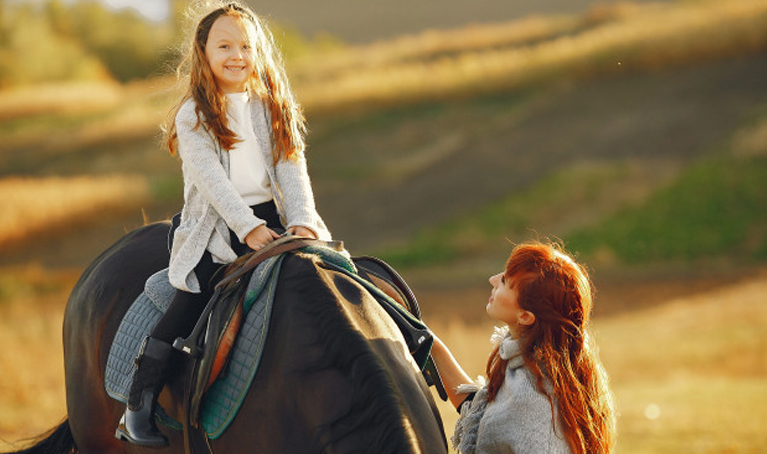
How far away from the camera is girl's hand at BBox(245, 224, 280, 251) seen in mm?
2941

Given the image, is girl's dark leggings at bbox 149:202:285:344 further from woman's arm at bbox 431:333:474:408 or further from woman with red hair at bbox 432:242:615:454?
woman with red hair at bbox 432:242:615:454

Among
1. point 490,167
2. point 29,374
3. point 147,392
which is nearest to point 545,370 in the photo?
point 147,392

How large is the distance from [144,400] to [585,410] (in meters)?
1.45

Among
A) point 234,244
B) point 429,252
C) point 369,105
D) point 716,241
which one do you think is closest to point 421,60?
point 369,105

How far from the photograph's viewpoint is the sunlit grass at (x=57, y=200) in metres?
18.5

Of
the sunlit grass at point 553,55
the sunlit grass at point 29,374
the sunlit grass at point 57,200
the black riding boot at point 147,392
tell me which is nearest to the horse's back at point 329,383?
the black riding boot at point 147,392

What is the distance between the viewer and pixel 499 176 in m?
21.7

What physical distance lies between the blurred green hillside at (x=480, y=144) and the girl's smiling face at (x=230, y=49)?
13933 millimetres

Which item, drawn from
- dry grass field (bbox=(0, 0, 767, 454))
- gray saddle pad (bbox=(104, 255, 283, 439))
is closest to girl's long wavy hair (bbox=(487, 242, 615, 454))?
gray saddle pad (bbox=(104, 255, 283, 439))

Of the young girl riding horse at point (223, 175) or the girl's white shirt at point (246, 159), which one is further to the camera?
the girl's white shirt at point (246, 159)

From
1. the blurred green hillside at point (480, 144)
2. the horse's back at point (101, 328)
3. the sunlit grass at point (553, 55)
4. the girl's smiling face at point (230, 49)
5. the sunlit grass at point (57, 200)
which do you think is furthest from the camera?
the sunlit grass at point (553, 55)

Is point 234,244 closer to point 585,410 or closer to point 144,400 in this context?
point 144,400

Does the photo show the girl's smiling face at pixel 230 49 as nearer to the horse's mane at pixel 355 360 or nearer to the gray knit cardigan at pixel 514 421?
the horse's mane at pixel 355 360

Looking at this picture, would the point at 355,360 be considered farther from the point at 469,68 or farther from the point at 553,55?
the point at 469,68
